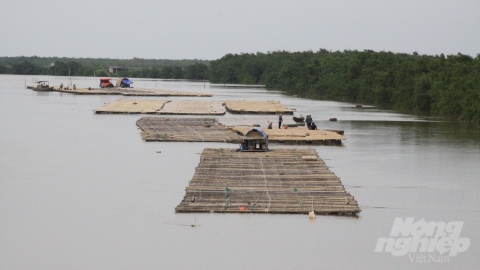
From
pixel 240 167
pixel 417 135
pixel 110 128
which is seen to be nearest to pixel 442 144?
pixel 417 135

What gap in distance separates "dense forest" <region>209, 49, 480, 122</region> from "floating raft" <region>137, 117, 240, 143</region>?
1571cm

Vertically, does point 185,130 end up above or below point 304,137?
below

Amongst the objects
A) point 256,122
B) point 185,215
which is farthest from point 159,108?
point 185,215

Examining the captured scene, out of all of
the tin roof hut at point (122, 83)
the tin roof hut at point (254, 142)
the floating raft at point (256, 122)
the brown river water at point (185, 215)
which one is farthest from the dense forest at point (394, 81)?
A: the tin roof hut at point (254, 142)

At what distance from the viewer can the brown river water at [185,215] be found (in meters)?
15.5

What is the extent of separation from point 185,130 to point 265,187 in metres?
16.7

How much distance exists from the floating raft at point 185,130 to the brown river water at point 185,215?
77cm

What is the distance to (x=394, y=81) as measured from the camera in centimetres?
6438

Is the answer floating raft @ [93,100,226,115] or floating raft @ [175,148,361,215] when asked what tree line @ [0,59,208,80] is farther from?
floating raft @ [175,148,361,215]

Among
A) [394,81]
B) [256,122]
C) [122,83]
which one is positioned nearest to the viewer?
[256,122]

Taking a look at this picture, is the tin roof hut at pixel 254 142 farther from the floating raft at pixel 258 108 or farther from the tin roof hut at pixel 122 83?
the tin roof hut at pixel 122 83

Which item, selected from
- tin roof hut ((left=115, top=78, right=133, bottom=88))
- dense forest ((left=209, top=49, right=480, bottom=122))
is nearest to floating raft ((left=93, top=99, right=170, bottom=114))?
dense forest ((left=209, top=49, right=480, bottom=122))

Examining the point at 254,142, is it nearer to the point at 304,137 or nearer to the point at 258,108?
the point at 304,137

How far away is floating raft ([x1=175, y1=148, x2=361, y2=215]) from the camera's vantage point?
17766mm
